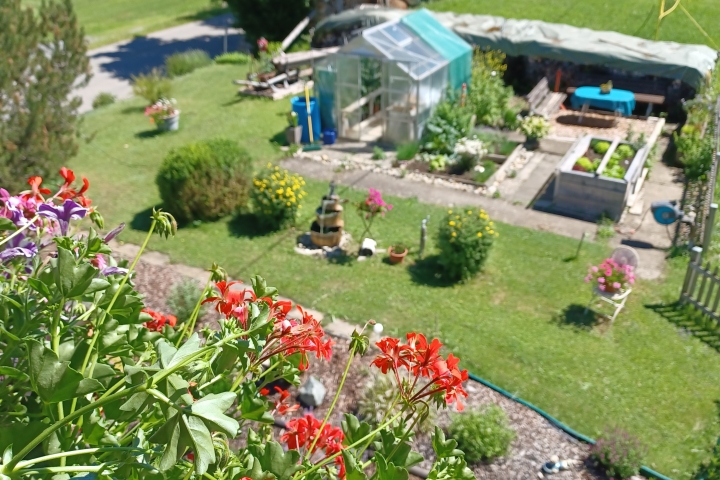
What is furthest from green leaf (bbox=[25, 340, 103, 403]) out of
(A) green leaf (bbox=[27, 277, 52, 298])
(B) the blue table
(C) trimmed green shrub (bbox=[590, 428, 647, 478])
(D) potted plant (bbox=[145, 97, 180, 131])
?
(B) the blue table

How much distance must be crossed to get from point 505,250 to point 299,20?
14.9 m

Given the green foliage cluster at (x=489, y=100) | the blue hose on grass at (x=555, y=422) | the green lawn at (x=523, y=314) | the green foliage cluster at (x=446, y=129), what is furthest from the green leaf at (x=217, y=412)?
the green foliage cluster at (x=489, y=100)

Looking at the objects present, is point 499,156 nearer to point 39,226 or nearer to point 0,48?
point 0,48

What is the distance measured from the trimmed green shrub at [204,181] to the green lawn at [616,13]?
40.8 feet

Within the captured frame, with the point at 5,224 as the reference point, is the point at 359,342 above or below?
below

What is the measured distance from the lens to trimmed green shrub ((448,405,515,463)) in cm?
549

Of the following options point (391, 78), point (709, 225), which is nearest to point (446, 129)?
point (391, 78)

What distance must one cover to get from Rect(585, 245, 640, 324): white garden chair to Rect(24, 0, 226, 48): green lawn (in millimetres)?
25186

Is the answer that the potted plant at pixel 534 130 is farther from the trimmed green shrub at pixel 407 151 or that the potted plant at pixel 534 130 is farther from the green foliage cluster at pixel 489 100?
the trimmed green shrub at pixel 407 151

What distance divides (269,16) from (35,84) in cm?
1459

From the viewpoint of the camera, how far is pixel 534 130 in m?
13.0

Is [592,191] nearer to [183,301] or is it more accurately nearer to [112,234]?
[183,301]

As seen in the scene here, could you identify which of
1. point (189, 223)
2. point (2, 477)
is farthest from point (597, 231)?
point (2, 477)

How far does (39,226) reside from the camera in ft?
7.52
